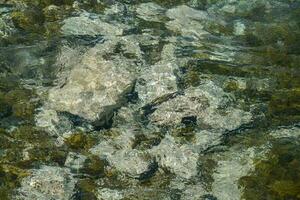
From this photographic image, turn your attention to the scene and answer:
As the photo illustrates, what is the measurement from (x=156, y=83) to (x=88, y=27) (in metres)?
2.10

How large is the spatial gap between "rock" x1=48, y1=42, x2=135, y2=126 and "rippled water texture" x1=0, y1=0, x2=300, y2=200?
0.06 feet

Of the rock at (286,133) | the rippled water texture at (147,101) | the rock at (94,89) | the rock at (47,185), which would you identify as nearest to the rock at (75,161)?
the rippled water texture at (147,101)

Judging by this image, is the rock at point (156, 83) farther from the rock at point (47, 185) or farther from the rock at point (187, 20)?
the rock at point (47, 185)

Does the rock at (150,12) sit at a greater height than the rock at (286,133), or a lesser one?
greater

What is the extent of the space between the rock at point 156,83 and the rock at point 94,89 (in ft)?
0.65

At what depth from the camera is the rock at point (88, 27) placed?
860 cm

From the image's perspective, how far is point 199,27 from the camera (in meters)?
9.07

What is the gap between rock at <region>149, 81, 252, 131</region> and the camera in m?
7.01

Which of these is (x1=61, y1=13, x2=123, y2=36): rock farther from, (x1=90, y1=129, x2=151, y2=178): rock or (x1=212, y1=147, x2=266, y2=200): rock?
(x1=212, y1=147, x2=266, y2=200): rock

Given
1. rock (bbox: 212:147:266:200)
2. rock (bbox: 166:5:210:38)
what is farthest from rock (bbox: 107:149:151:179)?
rock (bbox: 166:5:210:38)

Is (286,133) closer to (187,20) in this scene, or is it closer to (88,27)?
(187,20)

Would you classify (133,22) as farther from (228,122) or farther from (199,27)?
(228,122)

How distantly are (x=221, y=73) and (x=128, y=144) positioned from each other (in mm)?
2288

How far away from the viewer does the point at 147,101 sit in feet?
24.1
